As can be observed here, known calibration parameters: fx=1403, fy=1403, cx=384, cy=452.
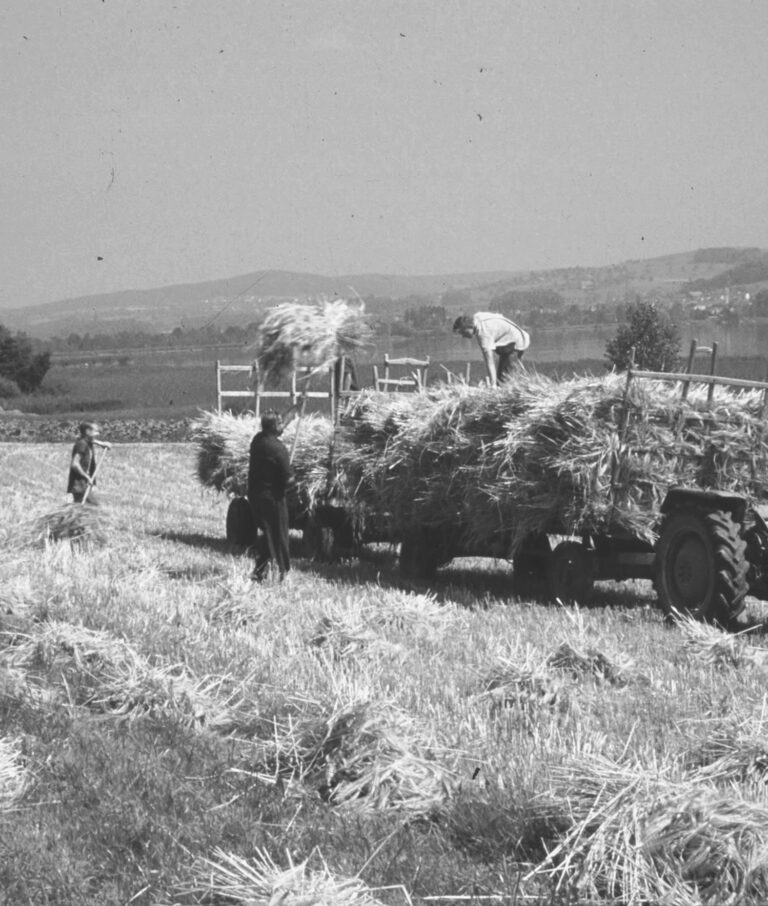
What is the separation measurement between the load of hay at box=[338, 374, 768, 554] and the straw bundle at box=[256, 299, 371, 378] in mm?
1363

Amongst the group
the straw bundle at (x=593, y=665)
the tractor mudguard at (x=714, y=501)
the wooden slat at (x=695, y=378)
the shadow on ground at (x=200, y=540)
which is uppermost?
the wooden slat at (x=695, y=378)

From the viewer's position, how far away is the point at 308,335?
45.6 feet

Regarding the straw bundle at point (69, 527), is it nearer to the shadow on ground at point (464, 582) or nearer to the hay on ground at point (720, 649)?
the shadow on ground at point (464, 582)

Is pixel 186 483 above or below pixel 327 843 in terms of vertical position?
below

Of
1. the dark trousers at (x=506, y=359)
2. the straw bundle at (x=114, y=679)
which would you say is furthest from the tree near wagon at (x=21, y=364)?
the straw bundle at (x=114, y=679)

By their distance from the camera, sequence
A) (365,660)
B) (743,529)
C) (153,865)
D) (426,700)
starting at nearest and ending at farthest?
1. (153,865)
2. (426,700)
3. (365,660)
4. (743,529)

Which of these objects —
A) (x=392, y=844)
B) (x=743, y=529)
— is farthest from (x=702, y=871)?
(x=743, y=529)

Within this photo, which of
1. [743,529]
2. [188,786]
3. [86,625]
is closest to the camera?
[188,786]

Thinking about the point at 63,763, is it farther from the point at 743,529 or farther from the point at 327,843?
the point at 743,529

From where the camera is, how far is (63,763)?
641cm

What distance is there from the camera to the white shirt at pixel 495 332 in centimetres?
1409

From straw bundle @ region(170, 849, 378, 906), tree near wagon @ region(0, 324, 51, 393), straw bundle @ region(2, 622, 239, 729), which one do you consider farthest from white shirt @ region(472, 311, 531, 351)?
tree near wagon @ region(0, 324, 51, 393)

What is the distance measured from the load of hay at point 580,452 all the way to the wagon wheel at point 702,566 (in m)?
0.40

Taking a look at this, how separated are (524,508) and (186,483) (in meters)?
17.0
